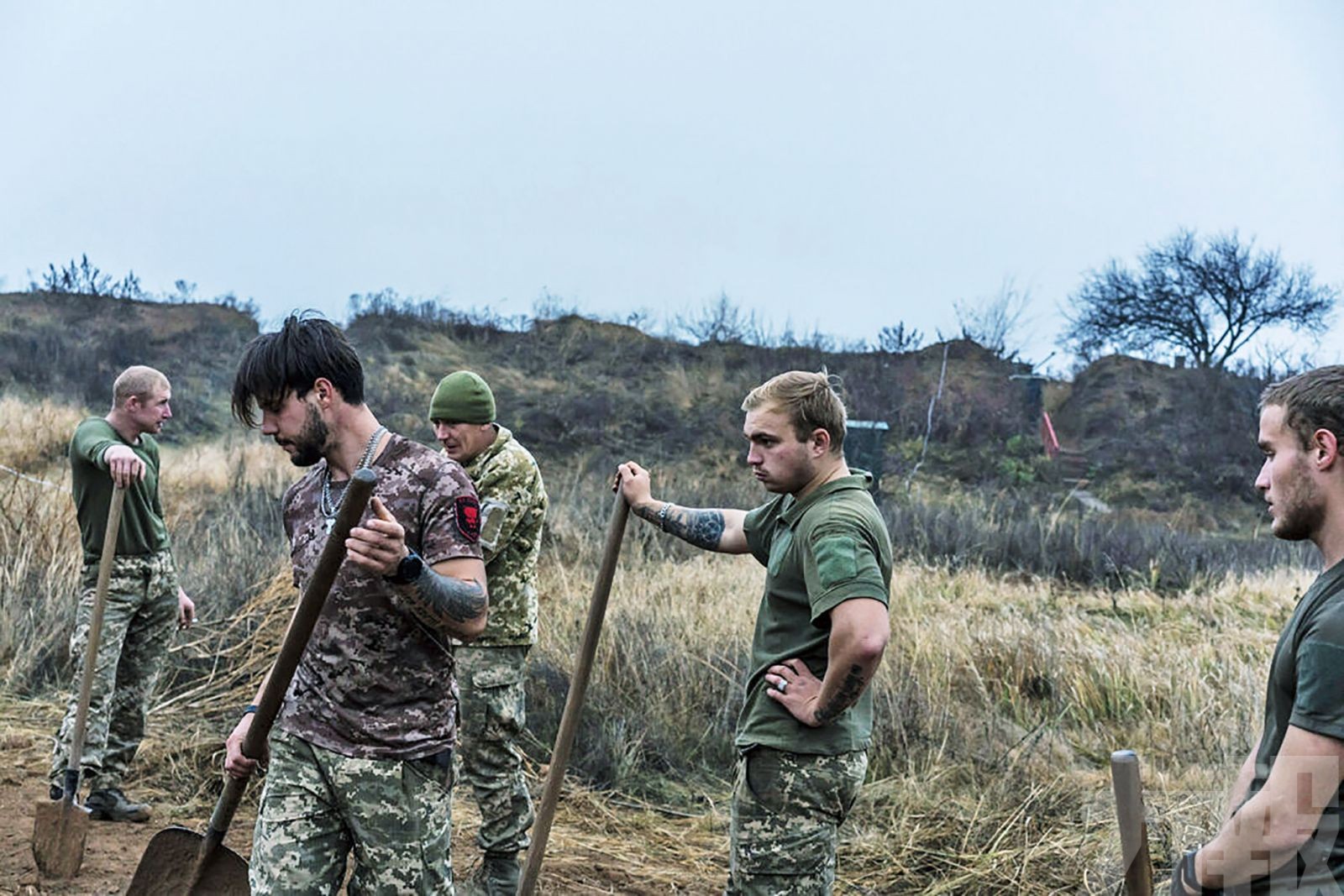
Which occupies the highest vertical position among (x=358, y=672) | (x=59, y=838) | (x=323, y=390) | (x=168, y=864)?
(x=323, y=390)

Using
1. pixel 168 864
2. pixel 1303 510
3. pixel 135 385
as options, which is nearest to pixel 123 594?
pixel 135 385

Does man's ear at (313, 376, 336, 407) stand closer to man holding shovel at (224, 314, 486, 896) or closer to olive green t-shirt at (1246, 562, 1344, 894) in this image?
man holding shovel at (224, 314, 486, 896)

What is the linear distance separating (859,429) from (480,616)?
28.4ft

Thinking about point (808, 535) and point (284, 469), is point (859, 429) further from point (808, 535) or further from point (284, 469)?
point (808, 535)

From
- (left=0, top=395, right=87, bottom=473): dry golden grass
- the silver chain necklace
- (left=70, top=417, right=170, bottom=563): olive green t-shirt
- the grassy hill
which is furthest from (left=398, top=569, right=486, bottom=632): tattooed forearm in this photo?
the grassy hill

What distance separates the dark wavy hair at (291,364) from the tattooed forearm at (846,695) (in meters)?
1.44

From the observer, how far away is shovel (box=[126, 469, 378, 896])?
2719mm

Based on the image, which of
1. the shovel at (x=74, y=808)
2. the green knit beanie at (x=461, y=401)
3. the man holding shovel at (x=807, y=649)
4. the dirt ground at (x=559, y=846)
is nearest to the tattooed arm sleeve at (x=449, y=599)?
the man holding shovel at (x=807, y=649)

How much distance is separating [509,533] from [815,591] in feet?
6.58

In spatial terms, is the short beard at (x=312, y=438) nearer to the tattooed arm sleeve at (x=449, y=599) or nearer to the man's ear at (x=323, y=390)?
the man's ear at (x=323, y=390)

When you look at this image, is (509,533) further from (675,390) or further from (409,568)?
(675,390)

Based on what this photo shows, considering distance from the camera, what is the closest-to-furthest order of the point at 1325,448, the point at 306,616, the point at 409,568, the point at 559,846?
the point at 1325,448 < the point at 409,568 < the point at 306,616 < the point at 559,846

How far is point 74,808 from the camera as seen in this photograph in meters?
4.92

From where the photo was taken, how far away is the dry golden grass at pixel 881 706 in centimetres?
535
